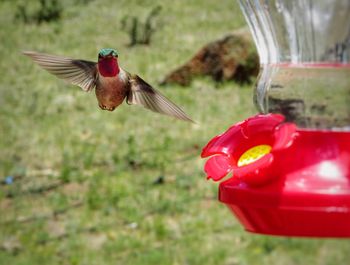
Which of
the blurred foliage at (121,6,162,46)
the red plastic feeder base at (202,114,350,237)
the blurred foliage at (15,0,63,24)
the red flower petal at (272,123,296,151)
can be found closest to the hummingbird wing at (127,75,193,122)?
the red plastic feeder base at (202,114,350,237)

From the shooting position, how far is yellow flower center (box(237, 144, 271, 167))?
77.0 inches

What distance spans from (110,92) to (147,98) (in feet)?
0.41

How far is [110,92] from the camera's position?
255cm

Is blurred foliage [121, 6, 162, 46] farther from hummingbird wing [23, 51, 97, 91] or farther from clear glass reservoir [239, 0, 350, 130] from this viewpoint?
clear glass reservoir [239, 0, 350, 130]

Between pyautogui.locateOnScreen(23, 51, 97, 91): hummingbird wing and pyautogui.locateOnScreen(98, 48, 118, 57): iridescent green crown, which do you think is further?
pyautogui.locateOnScreen(23, 51, 97, 91): hummingbird wing

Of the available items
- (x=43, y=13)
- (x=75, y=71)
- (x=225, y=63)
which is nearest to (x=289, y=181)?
(x=75, y=71)

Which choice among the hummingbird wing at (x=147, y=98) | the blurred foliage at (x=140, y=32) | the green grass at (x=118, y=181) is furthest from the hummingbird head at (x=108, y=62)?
the blurred foliage at (x=140, y=32)

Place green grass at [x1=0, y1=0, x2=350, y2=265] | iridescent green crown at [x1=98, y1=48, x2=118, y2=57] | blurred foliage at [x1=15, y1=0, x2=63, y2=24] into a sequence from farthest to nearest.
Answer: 1. blurred foliage at [x1=15, y1=0, x2=63, y2=24]
2. green grass at [x1=0, y1=0, x2=350, y2=265]
3. iridescent green crown at [x1=98, y1=48, x2=118, y2=57]

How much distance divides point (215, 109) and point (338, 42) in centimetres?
563

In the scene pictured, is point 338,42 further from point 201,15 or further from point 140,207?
point 201,15

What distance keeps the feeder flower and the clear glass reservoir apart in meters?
0.11

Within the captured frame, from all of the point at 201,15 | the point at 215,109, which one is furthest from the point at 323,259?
the point at 201,15

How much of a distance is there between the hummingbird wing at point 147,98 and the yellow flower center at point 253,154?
0.41m

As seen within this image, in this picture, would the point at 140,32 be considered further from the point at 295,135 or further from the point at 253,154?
the point at 295,135
